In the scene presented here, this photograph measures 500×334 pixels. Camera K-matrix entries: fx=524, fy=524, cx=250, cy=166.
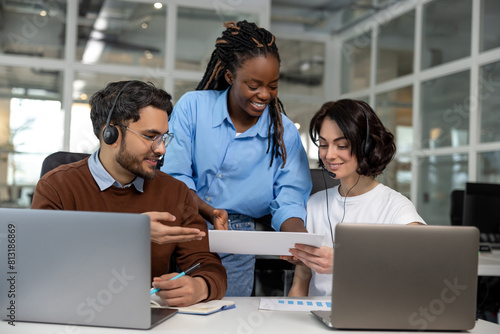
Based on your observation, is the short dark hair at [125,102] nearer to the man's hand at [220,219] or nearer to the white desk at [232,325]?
the man's hand at [220,219]

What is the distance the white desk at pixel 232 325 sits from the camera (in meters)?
1.14

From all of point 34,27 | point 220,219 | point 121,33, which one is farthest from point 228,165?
point 34,27

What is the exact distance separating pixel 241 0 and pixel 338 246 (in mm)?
5712

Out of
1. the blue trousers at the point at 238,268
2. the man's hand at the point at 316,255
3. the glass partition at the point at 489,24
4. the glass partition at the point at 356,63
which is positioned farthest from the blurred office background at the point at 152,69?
the man's hand at the point at 316,255

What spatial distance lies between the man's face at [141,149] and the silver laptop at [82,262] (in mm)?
540

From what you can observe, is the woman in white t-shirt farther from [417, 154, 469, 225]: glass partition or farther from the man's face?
[417, 154, 469, 225]: glass partition

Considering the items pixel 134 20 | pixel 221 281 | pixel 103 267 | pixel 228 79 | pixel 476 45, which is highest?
pixel 134 20

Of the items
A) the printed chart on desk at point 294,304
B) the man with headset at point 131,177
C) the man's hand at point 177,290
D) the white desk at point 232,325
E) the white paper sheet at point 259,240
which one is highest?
the man with headset at point 131,177

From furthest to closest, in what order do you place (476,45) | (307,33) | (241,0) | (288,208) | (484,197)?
(307,33) < (241,0) < (476,45) < (484,197) < (288,208)

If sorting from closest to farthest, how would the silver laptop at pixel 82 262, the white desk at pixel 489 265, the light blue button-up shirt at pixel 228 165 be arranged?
the silver laptop at pixel 82 262, the light blue button-up shirt at pixel 228 165, the white desk at pixel 489 265

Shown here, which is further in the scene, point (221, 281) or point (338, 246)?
point (221, 281)

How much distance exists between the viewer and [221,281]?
1533mm

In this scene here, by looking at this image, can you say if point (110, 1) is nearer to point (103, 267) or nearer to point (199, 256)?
point (199, 256)

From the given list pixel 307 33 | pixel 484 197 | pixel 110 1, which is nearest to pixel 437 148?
pixel 484 197
